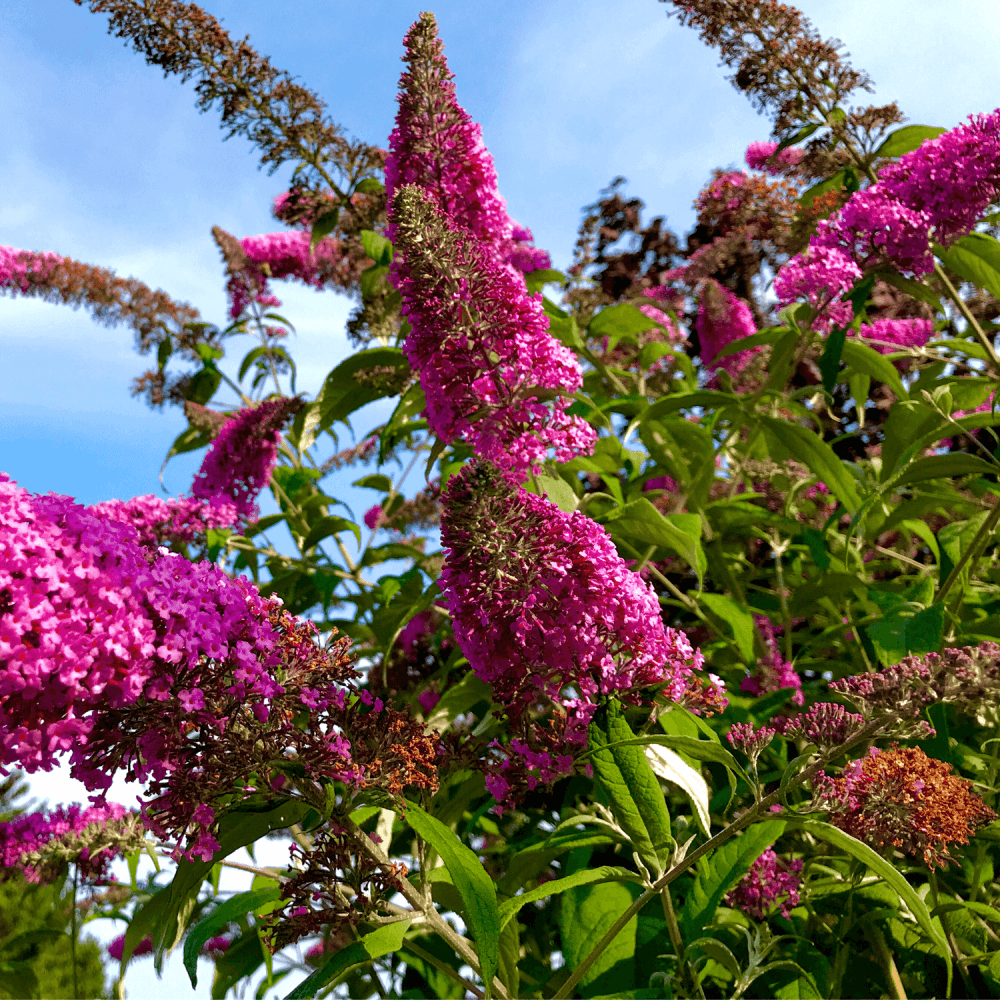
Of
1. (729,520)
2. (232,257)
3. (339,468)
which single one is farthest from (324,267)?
(729,520)

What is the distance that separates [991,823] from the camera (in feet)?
5.95

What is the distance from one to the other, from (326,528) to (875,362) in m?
1.94

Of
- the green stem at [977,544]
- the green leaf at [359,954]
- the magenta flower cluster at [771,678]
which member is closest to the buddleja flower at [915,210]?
the green stem at [977,544]

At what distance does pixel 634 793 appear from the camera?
154 centimetres

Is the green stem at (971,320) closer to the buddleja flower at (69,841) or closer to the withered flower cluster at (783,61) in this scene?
the withered flower cluster at (783,61)

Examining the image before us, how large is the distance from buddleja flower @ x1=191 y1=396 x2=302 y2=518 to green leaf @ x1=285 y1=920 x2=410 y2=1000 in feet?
7.52

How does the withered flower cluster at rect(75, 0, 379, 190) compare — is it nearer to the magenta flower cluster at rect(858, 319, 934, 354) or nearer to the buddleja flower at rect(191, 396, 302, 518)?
A: the buddleja flower at rect(191, 396, 302, 518)

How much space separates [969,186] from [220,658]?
2335 millimetres

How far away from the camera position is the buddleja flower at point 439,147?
2.23 metres

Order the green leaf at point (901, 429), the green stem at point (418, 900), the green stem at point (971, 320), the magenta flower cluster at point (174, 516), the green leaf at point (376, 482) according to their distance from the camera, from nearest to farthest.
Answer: the green stem at point (418, 900)
the green stem at point (971, 320)
the green leaf at point (901, 429)
the magenta flower cluster at point (174, 516)
the green leaf at point (376, 482)

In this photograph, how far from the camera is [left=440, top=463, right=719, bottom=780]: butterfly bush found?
4.93 feet

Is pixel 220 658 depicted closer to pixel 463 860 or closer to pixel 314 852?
pixel 314 852

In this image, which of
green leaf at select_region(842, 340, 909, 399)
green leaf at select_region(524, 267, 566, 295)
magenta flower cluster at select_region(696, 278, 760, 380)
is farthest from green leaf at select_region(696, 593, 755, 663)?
magenta flower cluster at select_region(696, 278, 760, 380)

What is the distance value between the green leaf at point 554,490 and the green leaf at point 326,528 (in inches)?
57.6
